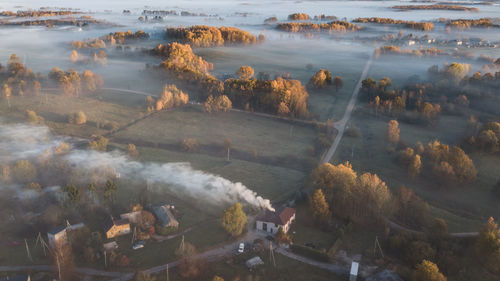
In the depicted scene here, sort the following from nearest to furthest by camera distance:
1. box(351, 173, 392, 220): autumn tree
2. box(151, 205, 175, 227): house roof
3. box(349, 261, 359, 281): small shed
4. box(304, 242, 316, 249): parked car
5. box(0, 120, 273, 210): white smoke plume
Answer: box(349, 261, 359, 281): small shed
box(304, 242, 316, 249): parked car
box(151, 205, 175, 227): house roof
box(351, 173, 392, 220): autumn tree
box(0, 120, 273, 210): white smoke plume

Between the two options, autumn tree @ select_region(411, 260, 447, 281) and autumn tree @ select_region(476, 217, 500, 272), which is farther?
autumn tree @ select_region(476, 217, 500, 272)

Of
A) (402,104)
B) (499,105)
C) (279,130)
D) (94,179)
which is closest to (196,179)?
(94,179)

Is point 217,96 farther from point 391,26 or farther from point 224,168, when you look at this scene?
point 391,26

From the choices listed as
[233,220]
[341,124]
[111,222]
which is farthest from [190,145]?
[341,124]

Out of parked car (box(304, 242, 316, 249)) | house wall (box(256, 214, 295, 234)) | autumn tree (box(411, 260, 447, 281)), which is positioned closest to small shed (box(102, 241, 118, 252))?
house wall (box(256, 214, 295, 234))

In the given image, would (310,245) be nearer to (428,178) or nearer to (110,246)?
(110,246)

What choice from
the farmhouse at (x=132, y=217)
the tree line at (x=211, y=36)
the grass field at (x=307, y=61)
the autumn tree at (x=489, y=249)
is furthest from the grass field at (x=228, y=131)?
the tree line at (x=211, y=36)

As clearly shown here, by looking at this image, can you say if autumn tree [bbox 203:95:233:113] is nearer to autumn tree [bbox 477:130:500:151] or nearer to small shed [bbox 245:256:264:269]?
autumn tree [bbox 477:130:500:151]
